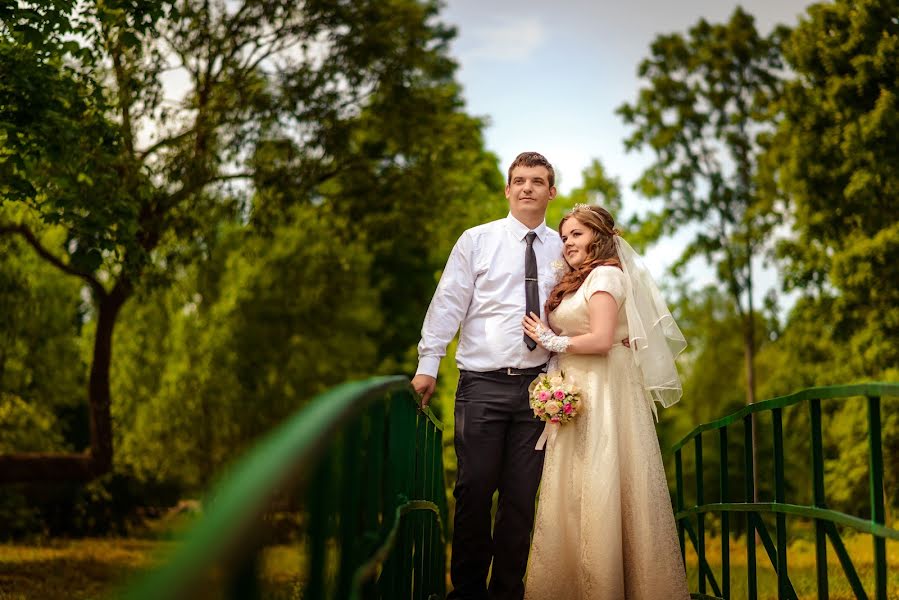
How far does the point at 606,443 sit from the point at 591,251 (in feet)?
3.13

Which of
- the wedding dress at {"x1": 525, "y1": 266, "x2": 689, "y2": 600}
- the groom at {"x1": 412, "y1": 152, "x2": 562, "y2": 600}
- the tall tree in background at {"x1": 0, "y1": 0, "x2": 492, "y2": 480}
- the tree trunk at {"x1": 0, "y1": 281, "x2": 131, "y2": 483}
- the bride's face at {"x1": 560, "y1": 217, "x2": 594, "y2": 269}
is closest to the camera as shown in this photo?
the wedding dress at {"x1": 525, "y1": 266, "x2": 689, "y2": 600}

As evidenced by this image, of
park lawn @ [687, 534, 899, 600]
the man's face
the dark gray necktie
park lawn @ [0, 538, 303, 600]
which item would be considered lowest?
park lawn @ [0, 538, 303, 600]

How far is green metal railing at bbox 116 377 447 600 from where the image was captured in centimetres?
110

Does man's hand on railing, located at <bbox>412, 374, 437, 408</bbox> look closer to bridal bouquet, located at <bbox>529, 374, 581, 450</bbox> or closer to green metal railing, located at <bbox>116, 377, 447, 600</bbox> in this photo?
green metal railing, located at <bbox>116, 377, 447, 600</bbox>

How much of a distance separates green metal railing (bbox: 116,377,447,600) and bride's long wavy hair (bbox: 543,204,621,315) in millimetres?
957

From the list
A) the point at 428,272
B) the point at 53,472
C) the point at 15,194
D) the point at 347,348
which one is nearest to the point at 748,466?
the point at 15,194

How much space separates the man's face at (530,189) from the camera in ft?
16.7

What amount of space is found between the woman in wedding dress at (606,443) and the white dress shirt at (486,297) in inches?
4.6

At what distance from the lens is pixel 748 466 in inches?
179

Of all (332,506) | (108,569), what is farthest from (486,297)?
(108,569)

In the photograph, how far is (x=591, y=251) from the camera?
5027 mm

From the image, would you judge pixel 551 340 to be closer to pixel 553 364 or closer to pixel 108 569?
pixel 553 364

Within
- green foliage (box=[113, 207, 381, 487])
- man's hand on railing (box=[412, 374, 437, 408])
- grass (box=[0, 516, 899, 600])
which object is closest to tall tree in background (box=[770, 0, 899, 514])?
grass (box=[0, 516, 899, 600])

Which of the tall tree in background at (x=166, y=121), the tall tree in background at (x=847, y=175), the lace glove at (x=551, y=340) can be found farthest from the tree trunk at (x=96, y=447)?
the tall tree in background at (x=847, y=175)
